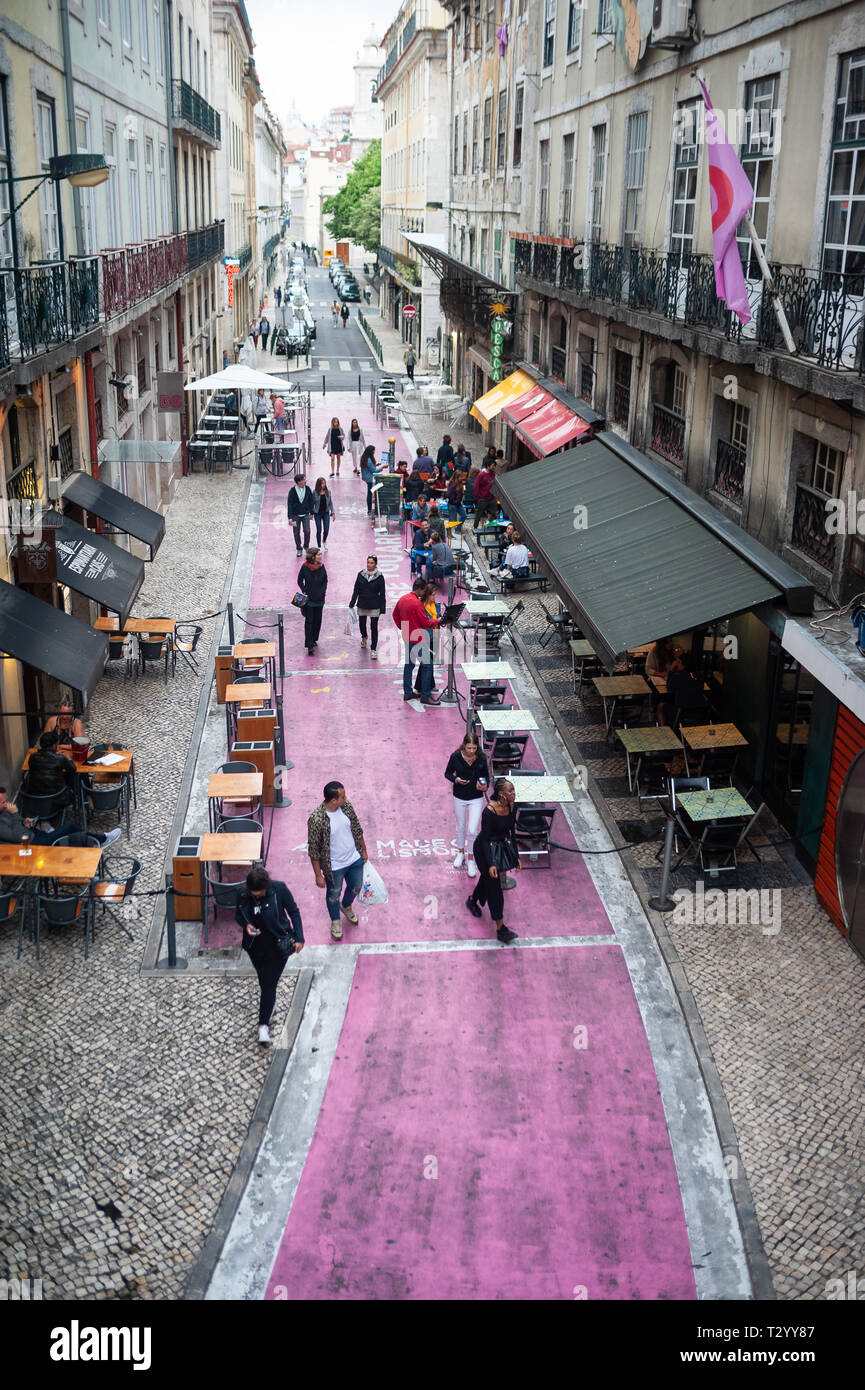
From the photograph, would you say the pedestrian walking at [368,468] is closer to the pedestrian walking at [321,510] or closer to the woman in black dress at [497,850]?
the pedestrian walking at [321,510]

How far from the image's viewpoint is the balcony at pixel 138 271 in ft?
61.0

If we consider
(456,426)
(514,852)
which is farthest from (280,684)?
(456,426)

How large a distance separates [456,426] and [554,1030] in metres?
32.6

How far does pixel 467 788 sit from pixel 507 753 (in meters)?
2.42

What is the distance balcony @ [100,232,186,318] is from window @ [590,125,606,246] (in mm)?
8251

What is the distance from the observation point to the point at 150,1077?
8852 millimetres

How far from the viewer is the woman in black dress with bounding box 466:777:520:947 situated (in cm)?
1041

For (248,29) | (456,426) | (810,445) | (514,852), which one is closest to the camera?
(514,852)

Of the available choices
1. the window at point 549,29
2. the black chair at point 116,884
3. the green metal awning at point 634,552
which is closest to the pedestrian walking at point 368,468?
the window at point 549,29

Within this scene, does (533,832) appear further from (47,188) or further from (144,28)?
(144,28)

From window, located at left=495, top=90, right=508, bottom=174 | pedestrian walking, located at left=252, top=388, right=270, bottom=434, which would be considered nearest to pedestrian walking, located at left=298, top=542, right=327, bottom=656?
window, located at left=495, top=90, right=508, bottom=174

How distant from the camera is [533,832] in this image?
12.2 metres

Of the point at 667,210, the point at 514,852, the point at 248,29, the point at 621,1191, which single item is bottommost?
the point at 621,1191
